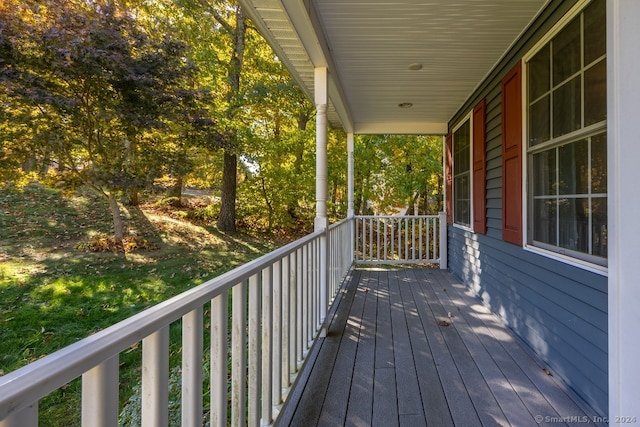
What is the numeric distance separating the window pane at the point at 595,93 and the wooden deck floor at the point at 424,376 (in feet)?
5.14

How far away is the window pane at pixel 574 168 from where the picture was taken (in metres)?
1.88

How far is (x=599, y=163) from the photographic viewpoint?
1754mm

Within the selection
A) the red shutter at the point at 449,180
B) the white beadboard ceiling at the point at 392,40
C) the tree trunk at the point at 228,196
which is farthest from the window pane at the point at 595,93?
the tree trunk at the point at 228,196

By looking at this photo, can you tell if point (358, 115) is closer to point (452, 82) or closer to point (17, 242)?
point (452, 82)

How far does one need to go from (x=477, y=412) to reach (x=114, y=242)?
686 cm

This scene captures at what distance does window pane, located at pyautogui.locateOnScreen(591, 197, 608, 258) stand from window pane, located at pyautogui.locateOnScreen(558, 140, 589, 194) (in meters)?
0.12

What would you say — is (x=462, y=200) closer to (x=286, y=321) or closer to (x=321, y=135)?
(x=321, y=135)

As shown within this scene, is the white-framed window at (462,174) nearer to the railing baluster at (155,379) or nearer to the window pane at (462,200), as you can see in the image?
the window pane at (462,200)

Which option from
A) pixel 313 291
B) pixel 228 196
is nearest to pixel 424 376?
pixel 313 291

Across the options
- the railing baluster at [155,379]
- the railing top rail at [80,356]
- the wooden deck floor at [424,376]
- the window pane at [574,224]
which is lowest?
the wooden deck floor at [424,376]

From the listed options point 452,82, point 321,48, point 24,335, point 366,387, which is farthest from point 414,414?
point 24,335

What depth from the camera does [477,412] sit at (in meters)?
1.75

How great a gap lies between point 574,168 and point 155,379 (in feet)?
7.79

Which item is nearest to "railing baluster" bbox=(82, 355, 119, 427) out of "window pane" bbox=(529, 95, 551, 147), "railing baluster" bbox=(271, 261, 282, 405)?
"railing baluster" bbox=(271, 261, 282, 405)
